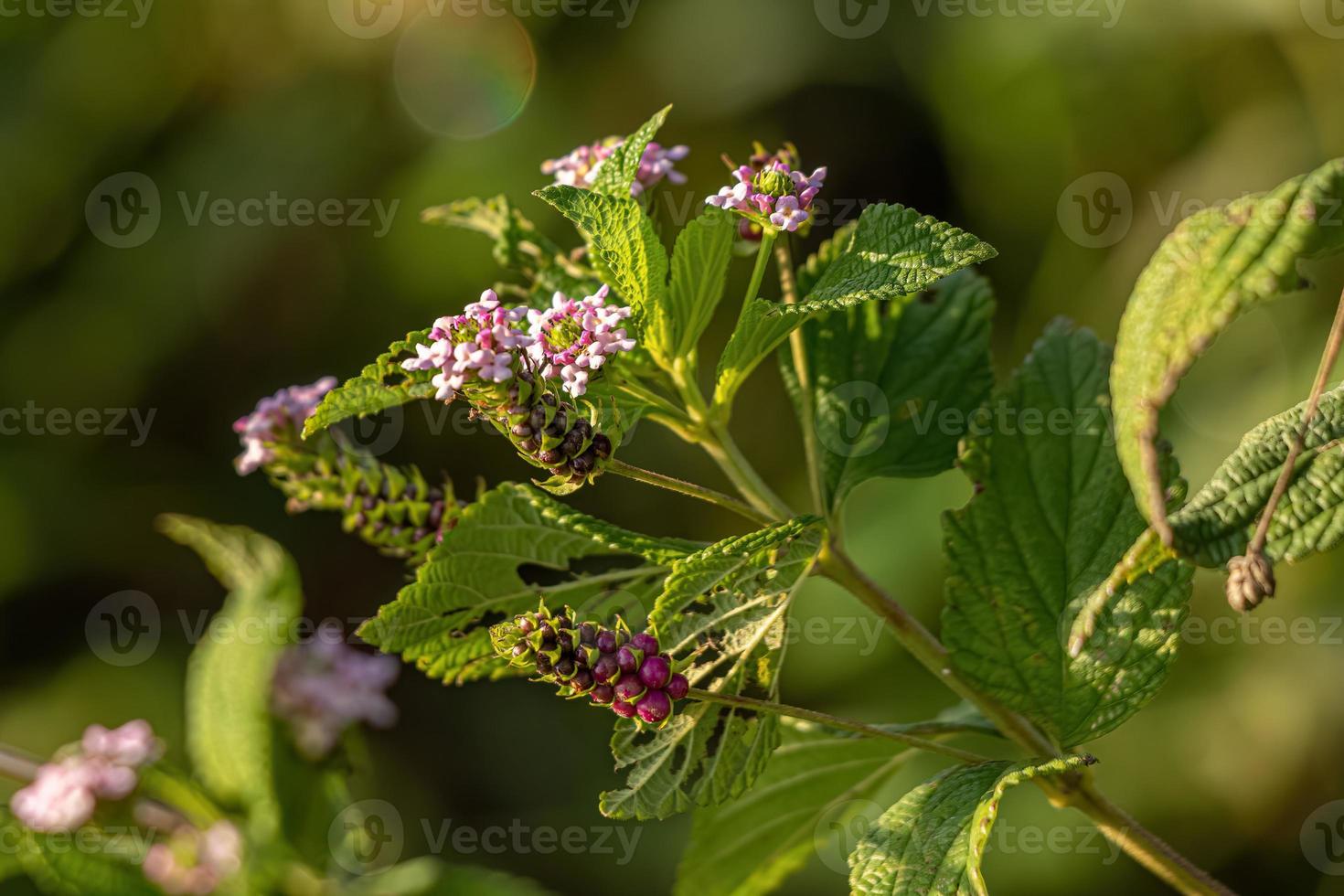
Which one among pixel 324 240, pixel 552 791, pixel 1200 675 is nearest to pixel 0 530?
pixel 324 240

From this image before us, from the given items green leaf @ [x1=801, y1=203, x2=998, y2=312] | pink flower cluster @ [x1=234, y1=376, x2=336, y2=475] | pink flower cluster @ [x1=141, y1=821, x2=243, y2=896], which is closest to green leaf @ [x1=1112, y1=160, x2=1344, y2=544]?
green leaf @ [x1=801, y1=203, x2=998, y2=312]

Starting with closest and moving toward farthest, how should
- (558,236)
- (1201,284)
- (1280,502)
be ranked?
(1201,284), (1280,502), (558,236)

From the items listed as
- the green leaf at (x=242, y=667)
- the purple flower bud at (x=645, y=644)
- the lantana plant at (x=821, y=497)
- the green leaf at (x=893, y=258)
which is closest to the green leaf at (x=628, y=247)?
the lantana plant at (x=821, y=497)

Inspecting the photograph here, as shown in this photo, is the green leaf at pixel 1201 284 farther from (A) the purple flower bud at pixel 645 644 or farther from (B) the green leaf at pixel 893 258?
(A) the purple flower bud at pixel 645 644

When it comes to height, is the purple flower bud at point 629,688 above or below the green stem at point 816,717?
above

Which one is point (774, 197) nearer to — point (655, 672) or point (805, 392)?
point (805, 392)

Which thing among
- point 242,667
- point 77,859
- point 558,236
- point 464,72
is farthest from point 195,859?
point 464,72

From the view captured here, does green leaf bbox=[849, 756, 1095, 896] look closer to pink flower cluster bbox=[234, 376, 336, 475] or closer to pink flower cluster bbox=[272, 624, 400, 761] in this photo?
pink flower cluster bbox=[234, 376, 336, 475]
